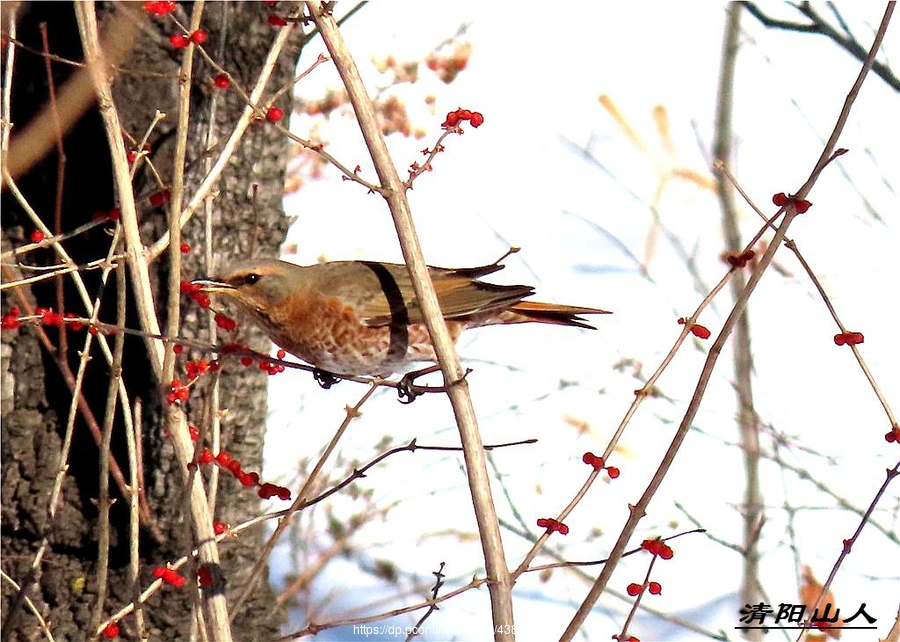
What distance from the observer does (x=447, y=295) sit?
116 inches

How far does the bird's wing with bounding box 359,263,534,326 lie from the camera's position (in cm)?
277

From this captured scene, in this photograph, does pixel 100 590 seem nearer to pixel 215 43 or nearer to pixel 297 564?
pixel 215 43

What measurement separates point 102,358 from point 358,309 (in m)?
0.99

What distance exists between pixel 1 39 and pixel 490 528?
63.1 inches

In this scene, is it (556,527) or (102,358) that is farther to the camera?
(102,358)

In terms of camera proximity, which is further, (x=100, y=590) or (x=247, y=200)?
(x=247, y=200)

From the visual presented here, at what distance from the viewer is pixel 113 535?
125 inches

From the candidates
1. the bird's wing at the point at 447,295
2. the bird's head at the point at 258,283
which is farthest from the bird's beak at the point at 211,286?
the bird's wing at the point at 447,295

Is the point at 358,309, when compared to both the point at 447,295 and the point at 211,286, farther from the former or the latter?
the point at 211,286

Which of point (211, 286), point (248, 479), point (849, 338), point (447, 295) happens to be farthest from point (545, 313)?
point (248, 479)

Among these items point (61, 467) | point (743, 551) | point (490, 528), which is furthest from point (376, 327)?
point (743, 551)

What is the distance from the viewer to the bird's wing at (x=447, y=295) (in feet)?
9.09

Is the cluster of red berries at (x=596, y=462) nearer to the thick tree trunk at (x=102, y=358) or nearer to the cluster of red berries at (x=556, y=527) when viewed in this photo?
the cluster of red berries at (x=556, y=527)

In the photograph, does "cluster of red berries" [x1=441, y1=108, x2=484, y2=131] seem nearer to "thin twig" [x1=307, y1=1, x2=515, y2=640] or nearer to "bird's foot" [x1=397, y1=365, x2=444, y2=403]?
"thin twig" [x1=307, y1=1, x2=515, y2=640]
